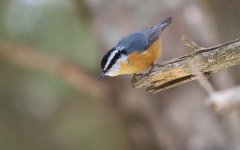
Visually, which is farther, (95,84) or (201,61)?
(95,84)

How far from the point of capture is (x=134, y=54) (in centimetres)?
122

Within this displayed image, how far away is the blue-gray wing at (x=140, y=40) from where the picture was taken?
4.08 ft

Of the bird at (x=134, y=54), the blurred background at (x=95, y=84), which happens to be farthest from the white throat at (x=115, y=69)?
the blurred background at (x=95, y=84)

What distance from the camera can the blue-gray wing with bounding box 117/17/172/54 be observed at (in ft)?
4.08

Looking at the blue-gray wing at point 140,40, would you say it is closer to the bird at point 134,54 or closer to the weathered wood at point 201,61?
the bird at point 134,54

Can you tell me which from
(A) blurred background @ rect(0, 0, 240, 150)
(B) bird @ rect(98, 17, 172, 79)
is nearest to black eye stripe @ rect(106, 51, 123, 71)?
(B) bird @ rect(98, 17, 172, 79)

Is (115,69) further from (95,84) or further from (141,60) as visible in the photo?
(95,84)

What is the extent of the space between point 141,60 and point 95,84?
213 centimetres

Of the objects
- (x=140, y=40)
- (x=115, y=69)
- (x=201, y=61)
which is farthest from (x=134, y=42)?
(x=201, y=61)

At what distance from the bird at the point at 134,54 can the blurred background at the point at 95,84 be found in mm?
1315

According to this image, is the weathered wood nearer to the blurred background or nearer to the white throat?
the white throat

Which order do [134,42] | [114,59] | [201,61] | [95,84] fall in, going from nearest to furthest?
[201,61] → [114,59] → [134,42] → [95,84]

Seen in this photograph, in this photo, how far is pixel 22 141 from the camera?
→ 3881 mm

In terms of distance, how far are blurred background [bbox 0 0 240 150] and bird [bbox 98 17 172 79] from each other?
1.32m
